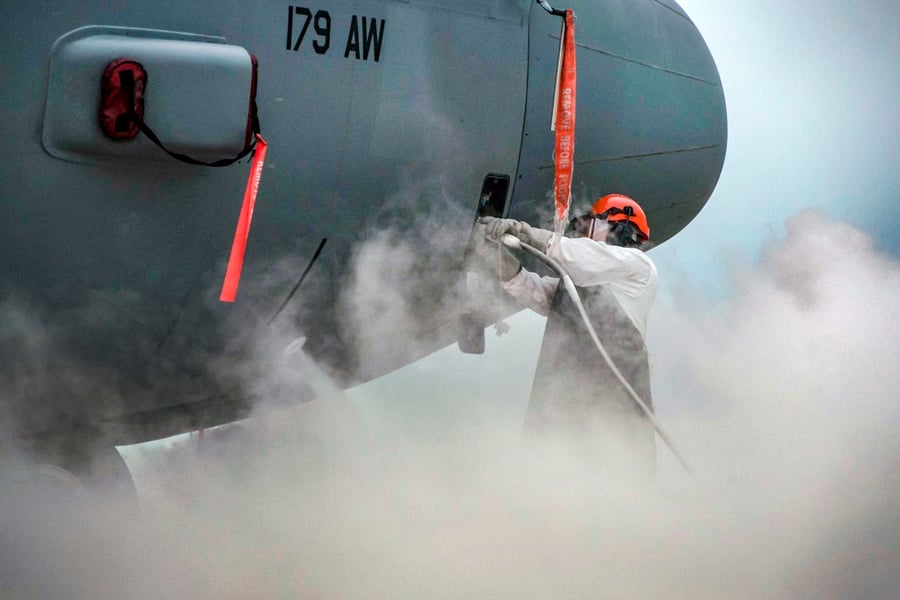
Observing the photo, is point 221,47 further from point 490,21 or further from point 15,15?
point 490,21

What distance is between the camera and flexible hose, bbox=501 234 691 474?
13.4 feet

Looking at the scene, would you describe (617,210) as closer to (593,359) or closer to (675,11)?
(593,359)

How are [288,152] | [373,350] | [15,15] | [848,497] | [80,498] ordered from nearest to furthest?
[15,15], [288,152], [80,498], [373,350], [848,497]

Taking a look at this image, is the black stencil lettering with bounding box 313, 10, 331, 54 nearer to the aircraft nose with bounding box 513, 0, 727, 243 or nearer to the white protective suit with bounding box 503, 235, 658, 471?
the aircraft nose with bounding box 513, 0, 727, 243

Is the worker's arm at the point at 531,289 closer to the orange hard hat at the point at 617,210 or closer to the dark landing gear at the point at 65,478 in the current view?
the orange hard hat at the point at 617,210

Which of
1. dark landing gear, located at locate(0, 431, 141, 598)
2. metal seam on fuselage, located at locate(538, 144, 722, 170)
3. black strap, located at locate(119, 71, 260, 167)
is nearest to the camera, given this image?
black strap, located at locate(119, 71, 260, 167)

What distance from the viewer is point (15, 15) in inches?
123

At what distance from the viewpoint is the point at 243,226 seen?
3496 millimetres

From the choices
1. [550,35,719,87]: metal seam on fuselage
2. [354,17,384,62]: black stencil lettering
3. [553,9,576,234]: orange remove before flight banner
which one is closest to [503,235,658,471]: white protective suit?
[553,9,576,234]: orange remove before flight banner

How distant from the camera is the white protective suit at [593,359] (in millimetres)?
4207

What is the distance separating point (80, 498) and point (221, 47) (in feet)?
5.28

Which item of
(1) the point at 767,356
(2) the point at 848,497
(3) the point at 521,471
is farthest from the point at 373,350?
(1) the point at 767,356

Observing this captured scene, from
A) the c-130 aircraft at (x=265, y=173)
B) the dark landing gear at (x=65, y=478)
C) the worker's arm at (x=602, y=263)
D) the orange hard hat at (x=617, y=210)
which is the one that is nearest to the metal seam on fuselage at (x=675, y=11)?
the c-130 aircraft at (x=265, y=173)

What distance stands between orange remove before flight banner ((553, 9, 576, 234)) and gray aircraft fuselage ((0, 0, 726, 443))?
5cm
